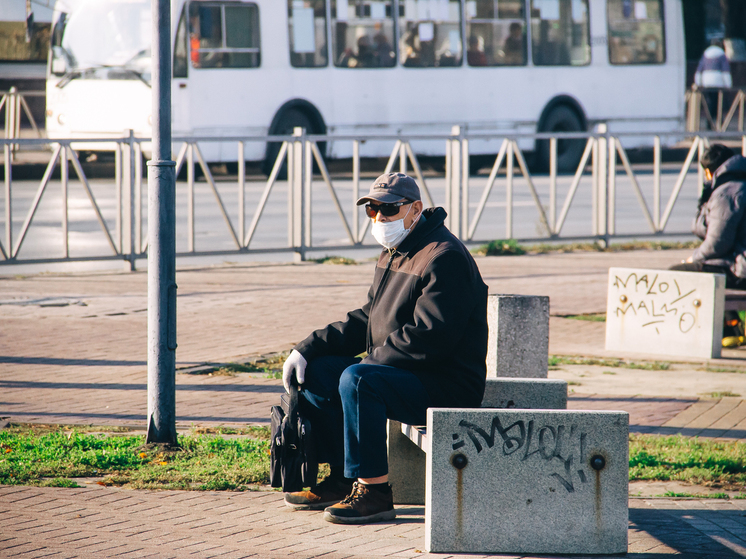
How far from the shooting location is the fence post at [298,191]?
12.1 m

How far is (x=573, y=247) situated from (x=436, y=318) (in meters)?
9.61

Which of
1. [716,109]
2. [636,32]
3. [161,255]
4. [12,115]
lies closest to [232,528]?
[161,255]

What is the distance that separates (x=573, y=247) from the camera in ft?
44.4

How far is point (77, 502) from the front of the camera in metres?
4.52

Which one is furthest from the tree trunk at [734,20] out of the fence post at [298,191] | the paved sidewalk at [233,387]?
the fence post at [298,191]

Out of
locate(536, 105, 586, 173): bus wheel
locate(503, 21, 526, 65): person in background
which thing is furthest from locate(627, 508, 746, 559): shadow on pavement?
locate(503, 21, 526, 65): person in background

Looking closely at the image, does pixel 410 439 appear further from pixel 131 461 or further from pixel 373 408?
pixel 131 461

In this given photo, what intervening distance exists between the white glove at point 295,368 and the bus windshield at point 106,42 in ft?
48.9

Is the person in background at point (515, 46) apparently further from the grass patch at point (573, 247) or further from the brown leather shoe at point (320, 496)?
the brown leather shoe at point (320, 496)

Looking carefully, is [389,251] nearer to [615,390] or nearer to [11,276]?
[615,390]

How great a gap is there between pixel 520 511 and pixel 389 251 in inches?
46.5

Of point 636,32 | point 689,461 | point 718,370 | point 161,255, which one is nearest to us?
point 689,461

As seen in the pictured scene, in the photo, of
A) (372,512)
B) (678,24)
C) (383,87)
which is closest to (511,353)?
(372,512)

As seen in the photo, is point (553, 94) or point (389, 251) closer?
point (389, 251)
